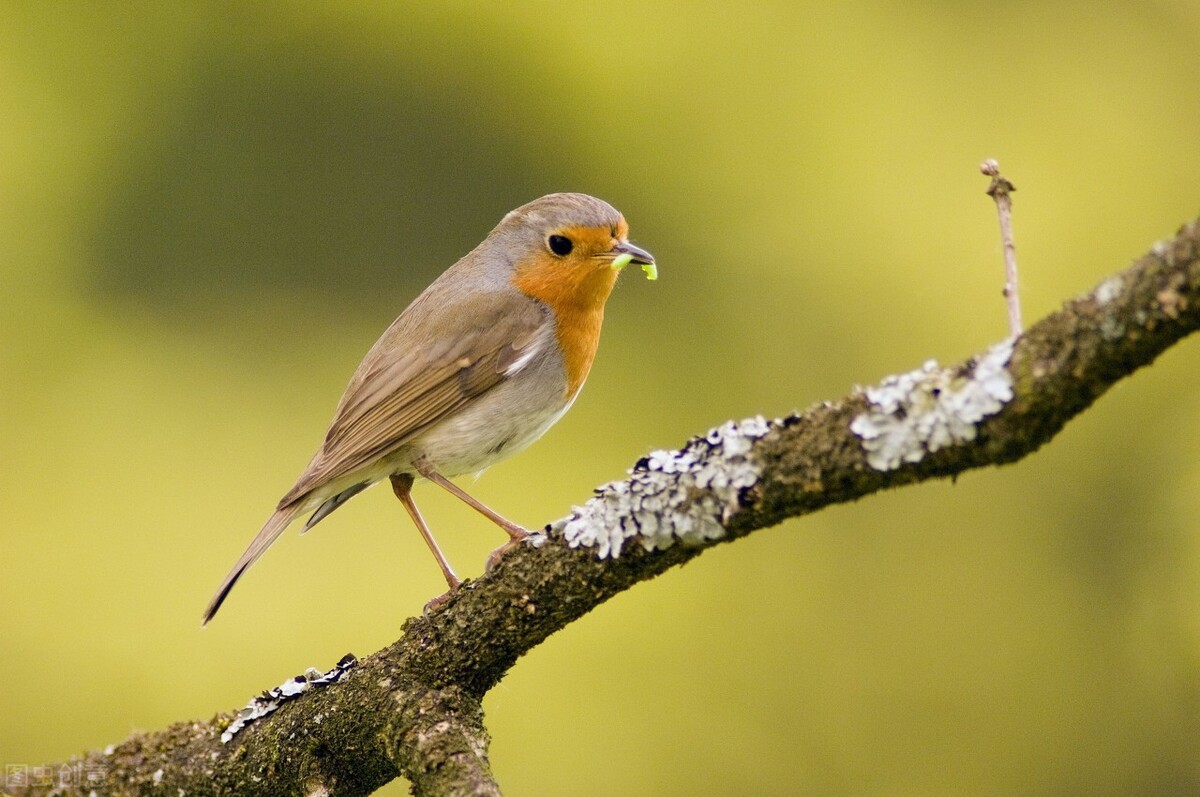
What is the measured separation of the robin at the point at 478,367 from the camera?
4.48 m

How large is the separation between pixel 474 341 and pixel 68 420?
3924 millimetres

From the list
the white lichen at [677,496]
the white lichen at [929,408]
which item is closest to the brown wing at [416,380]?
the white lichen at [677,496]

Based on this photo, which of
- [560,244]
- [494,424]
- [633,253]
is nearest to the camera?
[494,424]

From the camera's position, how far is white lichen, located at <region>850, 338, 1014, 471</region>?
6.89 ft

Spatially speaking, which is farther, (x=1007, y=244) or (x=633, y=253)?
(x=633, y=253)

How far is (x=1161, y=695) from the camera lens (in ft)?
22.8

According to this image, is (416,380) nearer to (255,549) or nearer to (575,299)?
→ (575,299)

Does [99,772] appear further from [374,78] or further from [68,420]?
[374,78]

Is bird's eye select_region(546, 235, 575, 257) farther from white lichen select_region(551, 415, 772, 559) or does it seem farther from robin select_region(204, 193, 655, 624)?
→ white lichen select_region(551, 415, 772, 559)

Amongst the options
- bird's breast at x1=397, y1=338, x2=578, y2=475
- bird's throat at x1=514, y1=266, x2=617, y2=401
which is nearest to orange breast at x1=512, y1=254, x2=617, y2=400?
bird's throat at x1=514, y1=266, x2=617, y2=401

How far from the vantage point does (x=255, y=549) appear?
4.27 metres

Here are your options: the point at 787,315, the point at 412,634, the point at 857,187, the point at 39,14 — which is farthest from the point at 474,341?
the point at 39,14

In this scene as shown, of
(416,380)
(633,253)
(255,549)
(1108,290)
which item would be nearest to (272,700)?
(255,549)

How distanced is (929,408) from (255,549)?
273 cm
